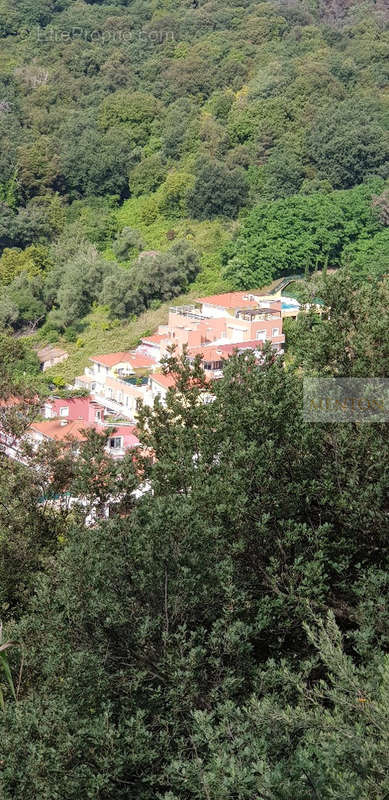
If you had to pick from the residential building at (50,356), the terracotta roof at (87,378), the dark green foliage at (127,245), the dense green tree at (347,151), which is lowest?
the residential building at (50,356)

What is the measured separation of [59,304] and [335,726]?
961 inches

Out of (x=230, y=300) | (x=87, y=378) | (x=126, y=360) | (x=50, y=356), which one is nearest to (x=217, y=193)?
(x=230, y=300)

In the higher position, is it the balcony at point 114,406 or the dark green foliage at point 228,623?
the dark green foliage at point 228,623

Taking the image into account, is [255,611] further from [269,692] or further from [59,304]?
[59,304]

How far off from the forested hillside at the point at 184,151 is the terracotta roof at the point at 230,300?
1346 millimetres

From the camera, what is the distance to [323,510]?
553 cm

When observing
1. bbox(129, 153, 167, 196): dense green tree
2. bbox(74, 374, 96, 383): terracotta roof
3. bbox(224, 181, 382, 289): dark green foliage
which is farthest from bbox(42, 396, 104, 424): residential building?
bbox(129, 153, 167, 196): dense green tree

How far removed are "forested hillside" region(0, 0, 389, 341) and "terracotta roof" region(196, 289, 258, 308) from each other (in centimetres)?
135

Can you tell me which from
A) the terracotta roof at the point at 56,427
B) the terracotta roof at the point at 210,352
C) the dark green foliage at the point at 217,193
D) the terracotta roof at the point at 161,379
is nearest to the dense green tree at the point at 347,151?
the dark green foliage at the point at 217,193

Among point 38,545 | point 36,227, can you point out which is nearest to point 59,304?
point 36,227

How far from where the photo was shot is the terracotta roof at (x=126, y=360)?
67.5ft

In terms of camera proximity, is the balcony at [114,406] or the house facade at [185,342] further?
the house facade at [185,342]

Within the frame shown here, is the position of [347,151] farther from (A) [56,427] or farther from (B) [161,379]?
(A) [56,427]

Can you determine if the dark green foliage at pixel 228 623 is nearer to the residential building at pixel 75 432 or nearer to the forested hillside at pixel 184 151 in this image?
the residential building at pixel 75 432
